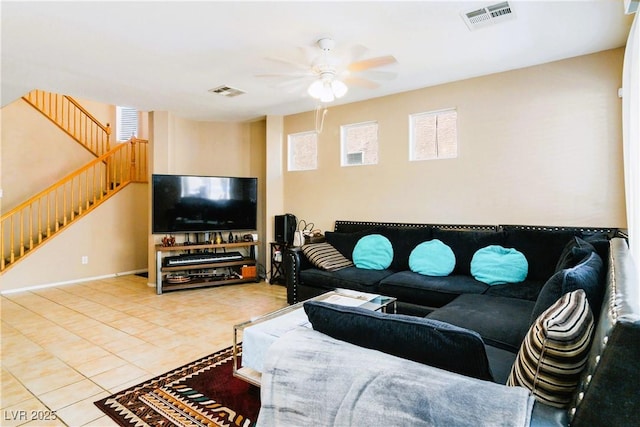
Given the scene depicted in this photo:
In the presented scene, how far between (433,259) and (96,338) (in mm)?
3230

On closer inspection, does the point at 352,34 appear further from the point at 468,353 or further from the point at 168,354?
the point at 168,354

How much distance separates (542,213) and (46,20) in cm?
453

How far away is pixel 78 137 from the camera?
6.33 m

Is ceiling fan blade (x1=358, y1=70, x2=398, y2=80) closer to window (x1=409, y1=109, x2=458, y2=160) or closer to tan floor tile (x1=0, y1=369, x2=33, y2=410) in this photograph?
window (x1=409, y1=109, x2=458, y2=160)

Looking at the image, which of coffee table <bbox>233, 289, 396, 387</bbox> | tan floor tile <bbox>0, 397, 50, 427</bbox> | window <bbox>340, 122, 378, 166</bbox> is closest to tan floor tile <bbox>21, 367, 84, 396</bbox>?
tan floor tile <bbox>0, 397, 50, 427</bbox>

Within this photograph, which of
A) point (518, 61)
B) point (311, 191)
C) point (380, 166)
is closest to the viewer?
point (518, 61)

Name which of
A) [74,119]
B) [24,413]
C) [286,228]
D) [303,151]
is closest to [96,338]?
[24,413]

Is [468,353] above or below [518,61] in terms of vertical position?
below

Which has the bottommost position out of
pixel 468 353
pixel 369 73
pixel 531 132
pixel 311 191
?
pixel 468 353

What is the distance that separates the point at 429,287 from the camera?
10.00 feet

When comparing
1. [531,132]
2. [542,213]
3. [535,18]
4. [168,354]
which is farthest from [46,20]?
[542,213]

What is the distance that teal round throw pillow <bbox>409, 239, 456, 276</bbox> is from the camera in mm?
3410

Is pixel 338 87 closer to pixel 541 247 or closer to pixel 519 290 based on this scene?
pixel 519 290

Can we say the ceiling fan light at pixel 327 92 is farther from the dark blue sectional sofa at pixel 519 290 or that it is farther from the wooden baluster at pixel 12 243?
the wooden baluster at pixel 12 243
